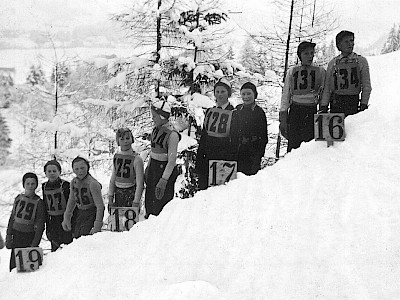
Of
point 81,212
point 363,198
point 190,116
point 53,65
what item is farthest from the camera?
point 53,65

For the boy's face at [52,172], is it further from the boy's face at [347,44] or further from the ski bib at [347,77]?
the boy's face at [347,44]

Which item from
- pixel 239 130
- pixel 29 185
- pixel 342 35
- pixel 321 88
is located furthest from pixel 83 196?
pixel 342 35

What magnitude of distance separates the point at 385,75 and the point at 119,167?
1506 centimetres

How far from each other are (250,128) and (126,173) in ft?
5.53

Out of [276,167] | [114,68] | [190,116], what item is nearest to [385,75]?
[190,116]

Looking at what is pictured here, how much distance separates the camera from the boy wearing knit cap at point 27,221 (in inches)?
193

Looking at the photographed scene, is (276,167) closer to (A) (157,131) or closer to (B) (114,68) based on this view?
(A) (157,131)

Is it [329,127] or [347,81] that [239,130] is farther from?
[347,81]

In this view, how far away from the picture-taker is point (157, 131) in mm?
4879

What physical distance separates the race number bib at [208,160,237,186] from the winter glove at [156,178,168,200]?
78 cm

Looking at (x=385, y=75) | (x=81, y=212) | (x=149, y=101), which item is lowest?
(x=81, y=212)

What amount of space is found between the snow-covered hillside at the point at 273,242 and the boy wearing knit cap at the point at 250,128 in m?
0.59

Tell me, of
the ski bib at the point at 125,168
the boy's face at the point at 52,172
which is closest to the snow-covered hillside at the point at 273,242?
the ski bib at the point at 125,168

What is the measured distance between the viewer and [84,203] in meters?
4.80
